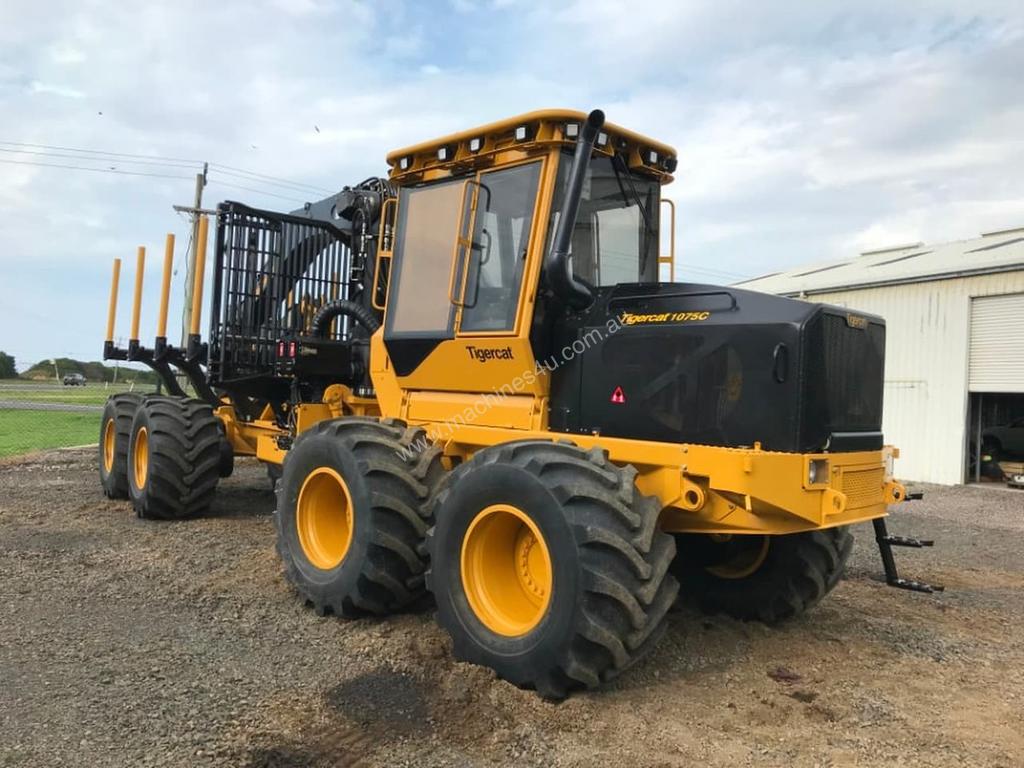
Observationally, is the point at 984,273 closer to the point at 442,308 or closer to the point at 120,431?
the point at 442,308

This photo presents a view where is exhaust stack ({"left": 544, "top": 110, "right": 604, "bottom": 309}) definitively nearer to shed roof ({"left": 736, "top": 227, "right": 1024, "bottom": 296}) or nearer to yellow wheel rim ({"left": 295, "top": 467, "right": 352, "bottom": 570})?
yellow wheel rim ({"left": 295, "top": 467, "right": 352, "bottom": 570})

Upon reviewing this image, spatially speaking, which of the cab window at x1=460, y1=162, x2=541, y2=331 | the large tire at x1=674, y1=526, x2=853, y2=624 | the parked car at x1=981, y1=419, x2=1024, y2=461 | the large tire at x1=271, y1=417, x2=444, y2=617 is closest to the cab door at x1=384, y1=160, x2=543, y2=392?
the cab window at x1=460, y1=162, x2=541, y2=331

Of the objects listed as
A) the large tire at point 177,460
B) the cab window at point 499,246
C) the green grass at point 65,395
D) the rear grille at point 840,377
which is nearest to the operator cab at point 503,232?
the cab window at point 499,246

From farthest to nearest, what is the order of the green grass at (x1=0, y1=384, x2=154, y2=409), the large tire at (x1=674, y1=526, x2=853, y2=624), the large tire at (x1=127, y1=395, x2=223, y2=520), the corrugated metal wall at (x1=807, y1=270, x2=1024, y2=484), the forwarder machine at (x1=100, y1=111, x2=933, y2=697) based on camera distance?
the green grass at (x1=0, y1=384, x2=154, y2=409), the corrugated metal wall at (x1=807, y1=270, x2=1024, y2=484), the large tire at (x1=127, y1=395, x2=223, y2=520), the large tire at (x1=674, y1=526, x2=853, y2=624), the forwarder machine at (x1=100, y1=111, x2=933, y2=697)

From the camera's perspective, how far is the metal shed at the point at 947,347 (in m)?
15.2

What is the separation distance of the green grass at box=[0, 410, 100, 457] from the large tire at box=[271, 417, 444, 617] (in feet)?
38.8

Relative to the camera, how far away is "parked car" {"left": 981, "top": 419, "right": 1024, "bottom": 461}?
17.1m

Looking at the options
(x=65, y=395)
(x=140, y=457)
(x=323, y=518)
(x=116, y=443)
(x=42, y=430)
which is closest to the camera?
(x=323, y=518)

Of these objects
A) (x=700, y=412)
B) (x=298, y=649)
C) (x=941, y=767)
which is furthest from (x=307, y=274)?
(x=941, y=767)

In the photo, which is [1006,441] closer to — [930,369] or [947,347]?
[930,369]

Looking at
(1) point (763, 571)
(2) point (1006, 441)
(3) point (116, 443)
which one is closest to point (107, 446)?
(3) point (116, 443)

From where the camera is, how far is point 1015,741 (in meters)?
3.76

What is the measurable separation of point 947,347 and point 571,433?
1372 centimetres

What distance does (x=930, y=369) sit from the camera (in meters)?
16.3
